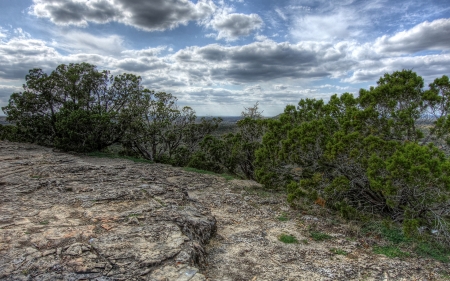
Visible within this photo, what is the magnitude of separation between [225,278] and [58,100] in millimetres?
14324

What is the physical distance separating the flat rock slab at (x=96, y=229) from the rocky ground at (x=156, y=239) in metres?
0.01

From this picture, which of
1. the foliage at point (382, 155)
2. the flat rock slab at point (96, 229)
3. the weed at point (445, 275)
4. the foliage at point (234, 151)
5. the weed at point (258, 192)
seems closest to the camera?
the flat rock slab at point (96, 229)

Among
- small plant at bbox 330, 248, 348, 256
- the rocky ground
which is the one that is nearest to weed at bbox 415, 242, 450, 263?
the rocky ground

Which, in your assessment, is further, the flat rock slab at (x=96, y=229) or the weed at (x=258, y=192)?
the weed at (x=258, y=192)

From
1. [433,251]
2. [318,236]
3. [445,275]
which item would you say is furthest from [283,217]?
[445,275]

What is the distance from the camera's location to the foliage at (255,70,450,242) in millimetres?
5461

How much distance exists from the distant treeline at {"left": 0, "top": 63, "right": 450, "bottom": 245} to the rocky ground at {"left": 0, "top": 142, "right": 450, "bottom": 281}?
1162 millimetres

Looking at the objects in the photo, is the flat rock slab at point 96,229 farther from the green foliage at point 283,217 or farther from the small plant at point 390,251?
the small plant at point 390,251

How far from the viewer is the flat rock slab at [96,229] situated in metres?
3.54

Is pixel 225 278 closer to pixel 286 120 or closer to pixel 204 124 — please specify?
pixel 286 120

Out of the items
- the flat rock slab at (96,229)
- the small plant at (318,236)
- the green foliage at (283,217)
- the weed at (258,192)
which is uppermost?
the flat rock slab at (96,229)

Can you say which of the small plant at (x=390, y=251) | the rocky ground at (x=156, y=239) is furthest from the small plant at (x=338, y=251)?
the small plant at (x=390, y=251)

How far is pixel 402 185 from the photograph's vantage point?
5801mm

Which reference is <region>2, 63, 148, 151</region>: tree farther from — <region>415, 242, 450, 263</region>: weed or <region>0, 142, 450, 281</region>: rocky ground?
<region>415, 242, 450, 263</region>: weed
